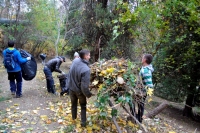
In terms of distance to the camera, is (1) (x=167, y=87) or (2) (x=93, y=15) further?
(2) (x=93, y=15)

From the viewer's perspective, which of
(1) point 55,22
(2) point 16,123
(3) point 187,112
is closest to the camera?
(2) point 16,123

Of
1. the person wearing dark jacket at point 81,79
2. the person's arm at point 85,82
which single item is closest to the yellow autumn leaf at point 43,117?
the person wearing dark jacket at point 81,79

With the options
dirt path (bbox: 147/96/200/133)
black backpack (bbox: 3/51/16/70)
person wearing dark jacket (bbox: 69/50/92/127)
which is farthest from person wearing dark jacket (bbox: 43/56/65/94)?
dirt path (bbox: 147/96/200/133)

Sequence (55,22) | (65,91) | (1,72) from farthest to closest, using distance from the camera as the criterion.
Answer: (55,22) < (1,72) < (65,91)

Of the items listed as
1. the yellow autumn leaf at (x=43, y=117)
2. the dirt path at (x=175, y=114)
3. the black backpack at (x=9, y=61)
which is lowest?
the dirt path at (x=175, y=114)

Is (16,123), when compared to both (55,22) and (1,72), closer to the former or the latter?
(1,72)

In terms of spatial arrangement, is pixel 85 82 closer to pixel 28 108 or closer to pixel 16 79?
pixel 28 108

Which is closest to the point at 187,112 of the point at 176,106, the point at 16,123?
the point at 176,106

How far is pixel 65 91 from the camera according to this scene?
7.43 metres

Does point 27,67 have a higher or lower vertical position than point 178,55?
lower

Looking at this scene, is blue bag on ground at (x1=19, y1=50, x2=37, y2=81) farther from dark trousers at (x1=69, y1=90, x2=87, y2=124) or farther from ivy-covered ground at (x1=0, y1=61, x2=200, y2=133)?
dark trousers at (x1=69, y1=90, x2=87, y2=124)

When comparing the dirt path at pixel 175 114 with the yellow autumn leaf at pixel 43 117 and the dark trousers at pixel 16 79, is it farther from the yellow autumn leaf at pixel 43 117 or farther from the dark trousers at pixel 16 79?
the dark trousers at pixel 16 79

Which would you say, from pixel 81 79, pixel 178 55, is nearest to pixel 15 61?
pixel 81 79

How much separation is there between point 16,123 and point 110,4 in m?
8.56
